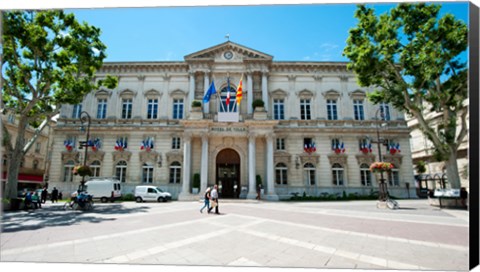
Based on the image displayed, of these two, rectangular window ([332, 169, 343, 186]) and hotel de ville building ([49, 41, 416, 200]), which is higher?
hotel de ville building ([49, 41, 416, 200])

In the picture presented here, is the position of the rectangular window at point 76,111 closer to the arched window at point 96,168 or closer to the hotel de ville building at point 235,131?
the hotel de ville building at point 235,131

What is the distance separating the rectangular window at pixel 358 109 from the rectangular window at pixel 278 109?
8.23 m

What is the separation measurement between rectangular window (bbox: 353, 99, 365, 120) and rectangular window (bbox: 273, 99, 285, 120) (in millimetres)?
8226

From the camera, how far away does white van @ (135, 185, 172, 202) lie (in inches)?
933

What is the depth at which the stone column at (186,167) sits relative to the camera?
24.5m

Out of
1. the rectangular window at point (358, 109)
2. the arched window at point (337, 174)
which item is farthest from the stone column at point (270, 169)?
the rectangular window at point (358, 109)

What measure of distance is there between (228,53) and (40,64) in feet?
59.0

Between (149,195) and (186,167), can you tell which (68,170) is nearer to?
(149,195)

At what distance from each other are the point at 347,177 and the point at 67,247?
2589 cm

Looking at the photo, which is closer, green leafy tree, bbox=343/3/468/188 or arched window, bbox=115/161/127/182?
green leafy tree, bbox=343/3/468/188

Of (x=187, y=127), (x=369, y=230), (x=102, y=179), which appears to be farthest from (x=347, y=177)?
(x=102, y=179)

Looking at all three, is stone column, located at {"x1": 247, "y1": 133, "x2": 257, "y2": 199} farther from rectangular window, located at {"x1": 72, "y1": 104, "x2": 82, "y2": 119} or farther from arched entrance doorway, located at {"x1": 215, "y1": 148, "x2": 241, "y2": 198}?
rectangular window, located at {"x1": 72, "y1": 104, "x2": 82, "y2": 119}

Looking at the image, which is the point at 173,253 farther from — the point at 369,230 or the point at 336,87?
the point at 336,87

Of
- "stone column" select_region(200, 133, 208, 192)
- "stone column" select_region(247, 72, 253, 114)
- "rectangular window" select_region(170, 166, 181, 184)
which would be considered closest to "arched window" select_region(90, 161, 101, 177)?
"rectangular window" select_region(170, 166, 181, 184)
